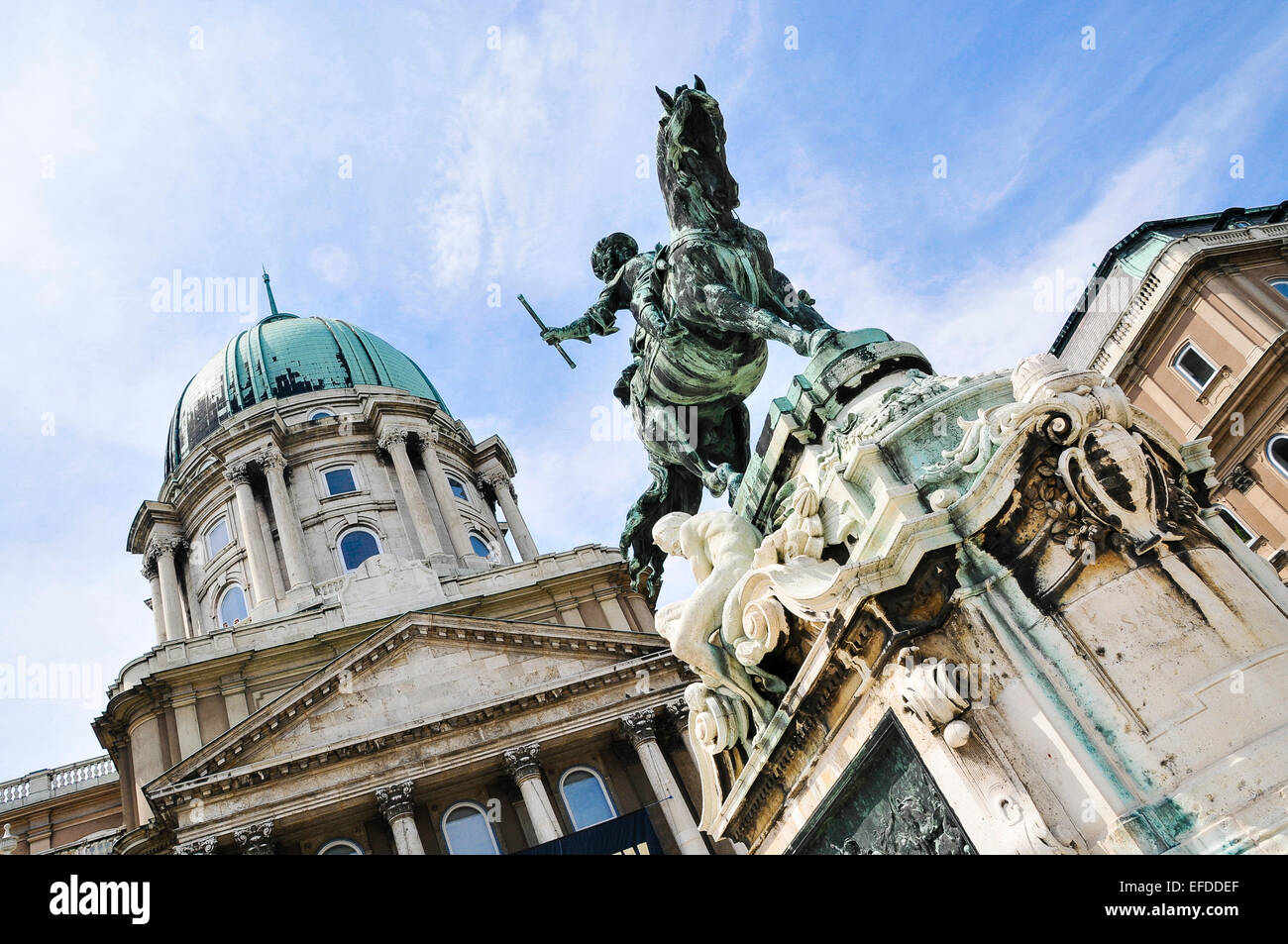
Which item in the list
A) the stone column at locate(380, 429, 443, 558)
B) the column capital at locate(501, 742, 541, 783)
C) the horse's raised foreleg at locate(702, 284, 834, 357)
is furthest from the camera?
the stone column at locate(380, 429, 443, 558)

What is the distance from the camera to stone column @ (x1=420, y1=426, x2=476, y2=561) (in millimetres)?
42588

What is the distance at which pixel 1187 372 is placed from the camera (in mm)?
21688

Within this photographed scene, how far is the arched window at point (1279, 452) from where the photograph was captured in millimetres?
19969

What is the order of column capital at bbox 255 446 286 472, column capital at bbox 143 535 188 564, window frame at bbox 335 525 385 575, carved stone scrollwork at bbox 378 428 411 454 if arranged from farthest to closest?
column capital at bbox 143 535 188 564 → carved stone scrollwork at bbox 378 428 411 454 → column capital at bbox 255 446 286 472 → window frame at bbox 335 525 385 575

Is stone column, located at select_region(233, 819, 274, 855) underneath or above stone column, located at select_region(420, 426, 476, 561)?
underneath

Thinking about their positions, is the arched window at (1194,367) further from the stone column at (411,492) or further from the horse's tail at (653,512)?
the stone column at (411,492)

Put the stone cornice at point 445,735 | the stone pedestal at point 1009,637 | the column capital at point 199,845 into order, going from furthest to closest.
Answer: the stone cornice at point 445,735 → the column capital at point 199,845 → the stone pedestal at point 1009,637

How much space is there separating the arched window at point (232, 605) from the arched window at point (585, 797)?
61.5ft

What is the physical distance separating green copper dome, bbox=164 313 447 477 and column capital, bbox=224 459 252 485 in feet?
14.5

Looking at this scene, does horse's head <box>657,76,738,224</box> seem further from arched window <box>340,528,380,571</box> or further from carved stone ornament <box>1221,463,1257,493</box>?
arched window <box>340,528,380,571</box>

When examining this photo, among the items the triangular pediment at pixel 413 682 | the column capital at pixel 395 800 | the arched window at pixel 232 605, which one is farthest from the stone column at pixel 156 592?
the column capital at pixel 395 800

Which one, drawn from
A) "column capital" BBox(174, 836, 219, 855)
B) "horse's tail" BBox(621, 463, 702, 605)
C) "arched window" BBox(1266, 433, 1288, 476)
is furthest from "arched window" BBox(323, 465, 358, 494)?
"horse's tail" BBox(621, 463, 702, 605)

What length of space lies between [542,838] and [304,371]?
30492mm

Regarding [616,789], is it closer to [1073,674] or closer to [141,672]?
[141,672]
